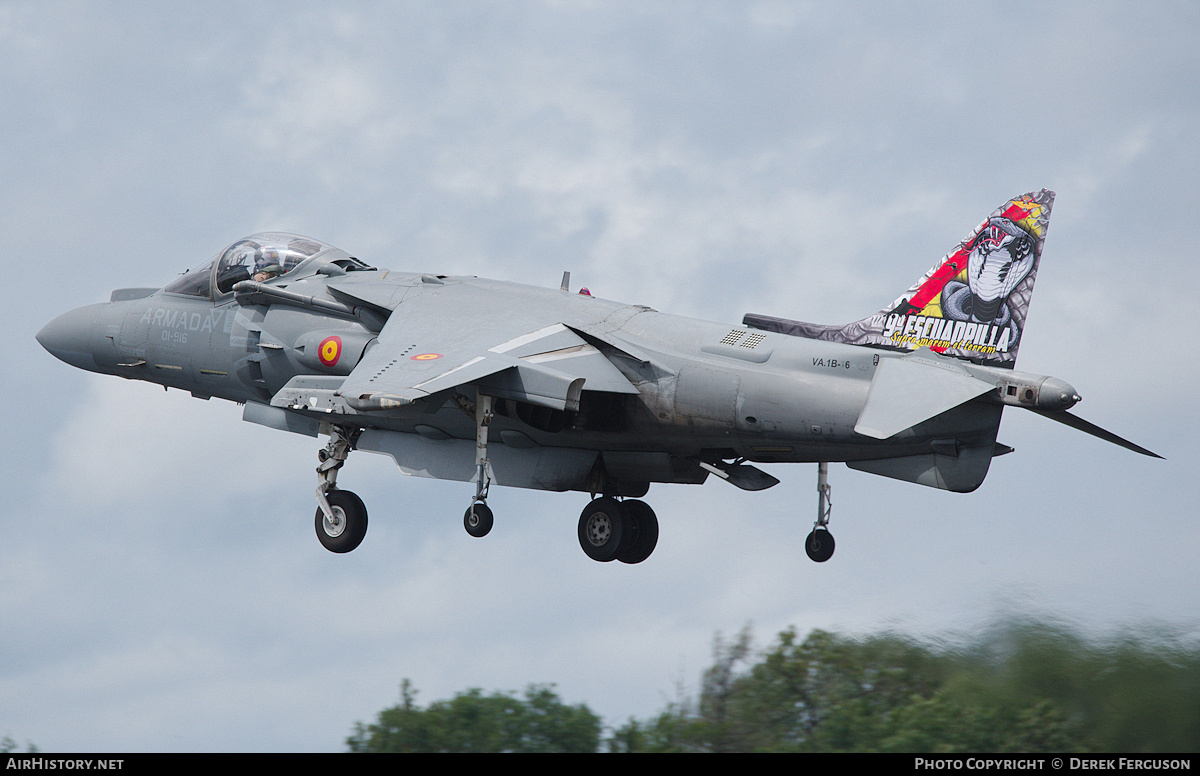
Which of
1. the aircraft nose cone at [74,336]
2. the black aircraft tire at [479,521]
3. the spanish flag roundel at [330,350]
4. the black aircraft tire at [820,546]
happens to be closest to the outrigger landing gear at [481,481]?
the black aircraft tire at [479,521]

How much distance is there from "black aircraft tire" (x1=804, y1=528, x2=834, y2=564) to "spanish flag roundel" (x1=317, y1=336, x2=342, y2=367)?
22.1 feet

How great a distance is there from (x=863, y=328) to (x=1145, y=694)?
555 cm

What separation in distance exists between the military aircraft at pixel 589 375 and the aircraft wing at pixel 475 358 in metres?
0.03

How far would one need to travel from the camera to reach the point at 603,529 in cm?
1761

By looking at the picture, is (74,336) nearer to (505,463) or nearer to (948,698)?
(505,463)

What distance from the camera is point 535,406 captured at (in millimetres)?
16328

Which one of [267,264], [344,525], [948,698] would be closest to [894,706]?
[948,698]

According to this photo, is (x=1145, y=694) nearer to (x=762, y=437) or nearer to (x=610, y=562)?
(x=762, y=437)

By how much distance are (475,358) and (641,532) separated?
4553mm

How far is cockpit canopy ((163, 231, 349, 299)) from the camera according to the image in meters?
18.8

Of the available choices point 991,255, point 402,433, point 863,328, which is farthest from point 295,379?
point 991,255

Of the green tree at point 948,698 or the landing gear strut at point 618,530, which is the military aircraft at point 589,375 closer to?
the landing gear strut at point 618,530

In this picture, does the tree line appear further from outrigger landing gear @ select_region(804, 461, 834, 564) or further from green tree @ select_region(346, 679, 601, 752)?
outrigger landing gear @ select_region(804, 461, 834, 564)

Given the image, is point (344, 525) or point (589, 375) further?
point (344, 525)
